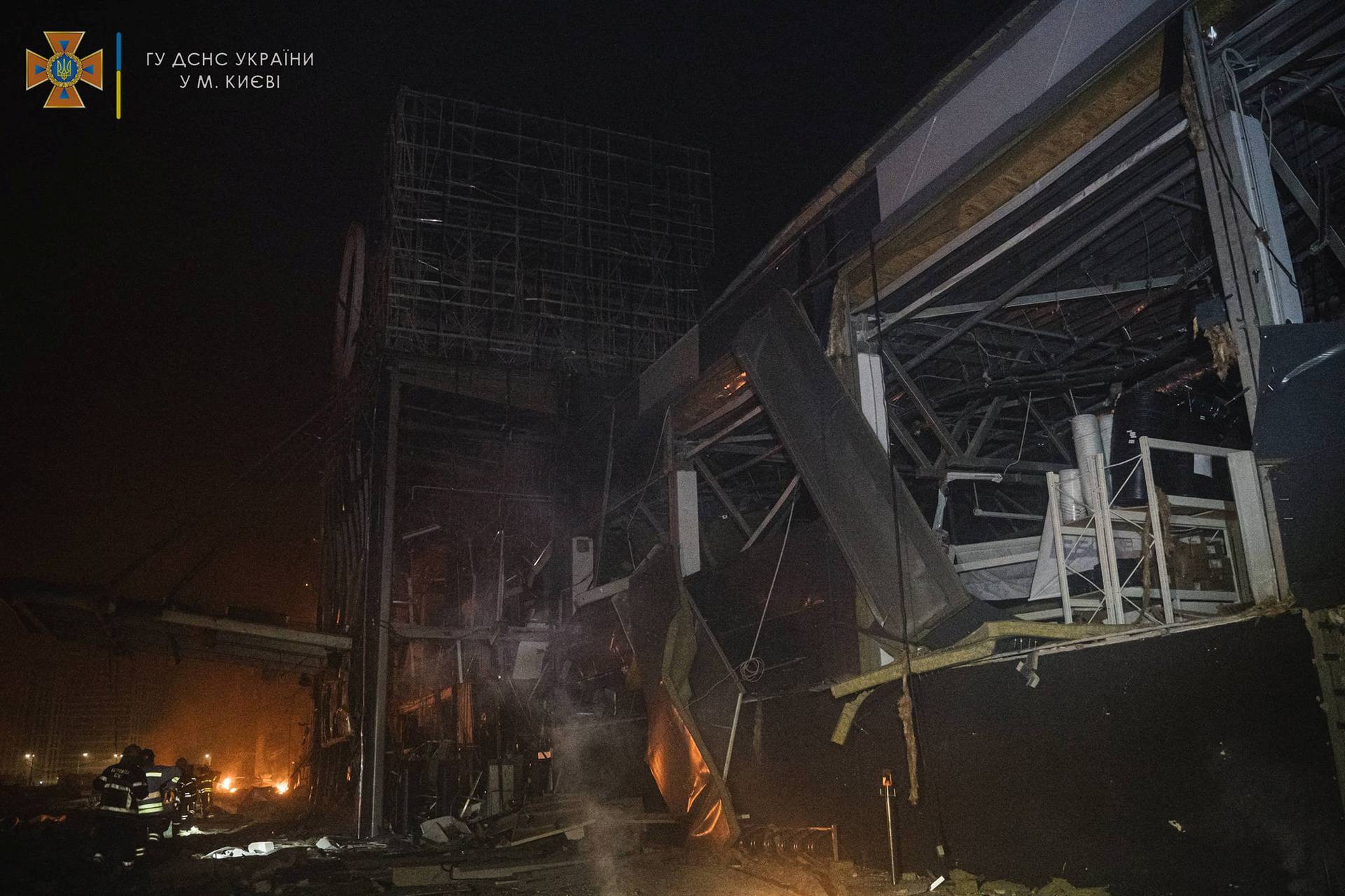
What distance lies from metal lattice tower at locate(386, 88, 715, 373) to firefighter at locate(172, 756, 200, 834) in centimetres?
978

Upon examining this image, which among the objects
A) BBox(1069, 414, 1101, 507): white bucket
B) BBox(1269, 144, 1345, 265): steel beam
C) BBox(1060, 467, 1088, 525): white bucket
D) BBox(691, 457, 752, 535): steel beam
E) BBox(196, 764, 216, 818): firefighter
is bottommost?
BBox(196, 764, 216, 818): firefighter

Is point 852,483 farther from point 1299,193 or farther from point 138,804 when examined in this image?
point 138,804

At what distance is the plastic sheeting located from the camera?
9789mm

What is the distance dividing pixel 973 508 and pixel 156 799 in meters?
13.1

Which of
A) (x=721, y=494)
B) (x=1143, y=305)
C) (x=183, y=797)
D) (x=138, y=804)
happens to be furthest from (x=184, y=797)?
(x=1143, y=305)

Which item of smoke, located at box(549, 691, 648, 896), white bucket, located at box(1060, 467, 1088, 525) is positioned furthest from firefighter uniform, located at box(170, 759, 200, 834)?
Answer: white bucket, located at box(1060, 467, 1088, 525)

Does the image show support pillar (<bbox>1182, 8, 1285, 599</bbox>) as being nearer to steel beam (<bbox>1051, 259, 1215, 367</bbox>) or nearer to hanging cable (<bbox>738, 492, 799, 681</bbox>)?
steel beam (<bbox>1051, 259, 1215, 367</bbox>)

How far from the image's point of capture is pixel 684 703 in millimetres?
10352

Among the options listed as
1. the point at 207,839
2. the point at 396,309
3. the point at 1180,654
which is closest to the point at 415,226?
the point at 396,309

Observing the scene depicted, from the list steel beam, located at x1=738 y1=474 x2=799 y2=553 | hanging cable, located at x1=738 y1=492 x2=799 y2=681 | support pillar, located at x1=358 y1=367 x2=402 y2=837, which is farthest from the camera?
support pillar, located at x1=358 y1=367 x2=402 y2=837

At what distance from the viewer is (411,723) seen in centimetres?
1892

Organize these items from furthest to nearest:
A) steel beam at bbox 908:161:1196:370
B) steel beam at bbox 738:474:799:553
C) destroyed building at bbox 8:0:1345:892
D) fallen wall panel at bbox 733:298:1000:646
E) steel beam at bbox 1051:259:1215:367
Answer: steel beam at bbox 738:474:799:553, steel beam at bbox 1051:259:1215:367, fallen wall panel at bbox 733:298:1000:646, steel beam at bbox 908:161:1196:370, destroyed building at bbox 8:0:1345:892

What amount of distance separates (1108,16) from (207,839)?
15.8 meters

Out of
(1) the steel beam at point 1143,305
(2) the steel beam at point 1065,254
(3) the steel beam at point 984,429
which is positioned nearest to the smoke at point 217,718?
(3) the steel beam at point 984,429
